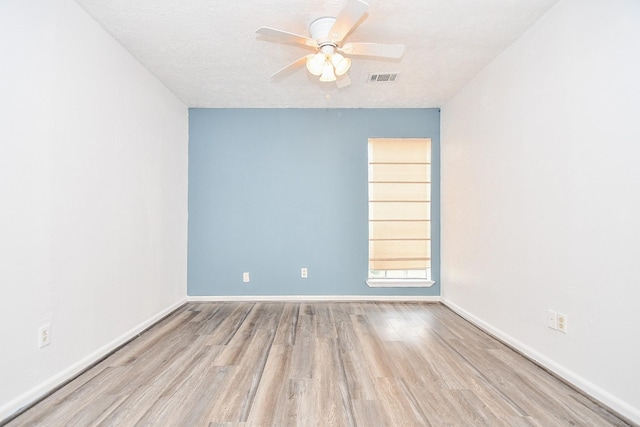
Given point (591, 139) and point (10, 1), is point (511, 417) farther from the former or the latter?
point (10, 1)

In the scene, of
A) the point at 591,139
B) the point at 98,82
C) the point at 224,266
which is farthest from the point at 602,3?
the point at 224,266

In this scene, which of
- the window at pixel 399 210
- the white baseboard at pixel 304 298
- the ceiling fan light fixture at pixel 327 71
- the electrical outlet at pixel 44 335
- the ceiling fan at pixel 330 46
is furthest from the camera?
the window at pixel 399 210

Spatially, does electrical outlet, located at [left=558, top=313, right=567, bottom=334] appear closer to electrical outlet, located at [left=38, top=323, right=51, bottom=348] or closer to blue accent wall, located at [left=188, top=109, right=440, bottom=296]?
blue accent wall, located at [left=188, top=109, right=440, bottom=296]

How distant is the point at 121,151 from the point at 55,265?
1116 mm

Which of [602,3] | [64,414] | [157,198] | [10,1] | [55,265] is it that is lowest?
[64,414]

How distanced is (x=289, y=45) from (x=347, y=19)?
79 centimetres

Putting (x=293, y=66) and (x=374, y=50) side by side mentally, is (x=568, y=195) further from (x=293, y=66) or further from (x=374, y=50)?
(x=293, y=66)

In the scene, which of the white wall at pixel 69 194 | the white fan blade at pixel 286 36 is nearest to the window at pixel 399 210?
the white fan blade at pixel 286 36

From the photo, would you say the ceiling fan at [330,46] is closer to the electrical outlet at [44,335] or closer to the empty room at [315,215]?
the empty room at [315,215]

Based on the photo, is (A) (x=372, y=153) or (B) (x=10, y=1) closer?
(B) (x=10, y=1)

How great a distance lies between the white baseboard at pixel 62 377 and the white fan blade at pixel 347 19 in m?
2.79

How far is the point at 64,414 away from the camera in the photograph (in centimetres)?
170

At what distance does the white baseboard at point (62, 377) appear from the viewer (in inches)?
65.8

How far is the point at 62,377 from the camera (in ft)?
6.56
